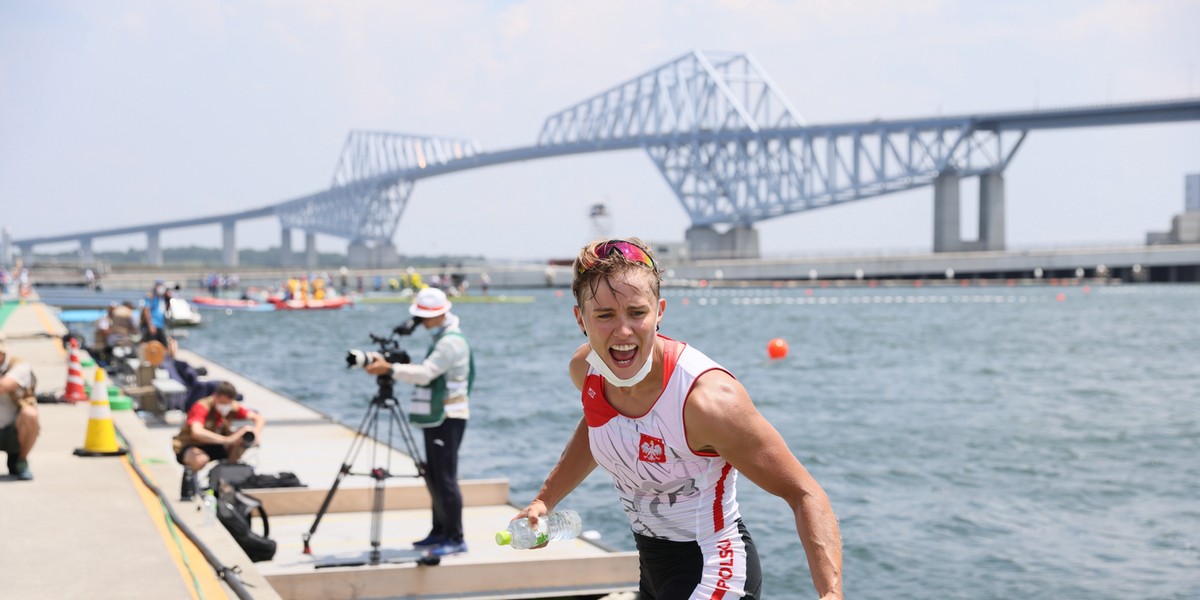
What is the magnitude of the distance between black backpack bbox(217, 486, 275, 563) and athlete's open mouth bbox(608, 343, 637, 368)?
21.1ft

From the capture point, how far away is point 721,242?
140m

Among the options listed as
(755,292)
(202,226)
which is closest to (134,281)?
(755,292)

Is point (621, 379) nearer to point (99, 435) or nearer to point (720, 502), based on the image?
point (720, 502)

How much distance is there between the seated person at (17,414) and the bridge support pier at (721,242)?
12786 centimetres

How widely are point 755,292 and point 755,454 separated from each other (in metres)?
115

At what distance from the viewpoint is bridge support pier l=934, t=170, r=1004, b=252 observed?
122938mm

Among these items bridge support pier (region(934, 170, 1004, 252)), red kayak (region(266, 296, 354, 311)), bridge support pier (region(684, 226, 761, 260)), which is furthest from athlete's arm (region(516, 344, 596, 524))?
bridge support pier (region(684, 226, 761, 260))

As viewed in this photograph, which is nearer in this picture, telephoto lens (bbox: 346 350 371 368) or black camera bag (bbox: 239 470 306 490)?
telephoto lens (bbox: 346 350 371 368)

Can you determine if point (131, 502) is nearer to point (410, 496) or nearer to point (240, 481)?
point (240, 481)

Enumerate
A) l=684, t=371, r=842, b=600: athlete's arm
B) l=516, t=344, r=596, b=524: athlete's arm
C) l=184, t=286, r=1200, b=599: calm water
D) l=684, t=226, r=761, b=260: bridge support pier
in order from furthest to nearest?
l=684, t=226, r=761, b=260: bridge support pier, l=184, t=286, r=1200, b=599: calm water, l=516, t=344, r=596, b=524: athlete's arm, l=684, t=371, r=842, b=600: athlete's arm

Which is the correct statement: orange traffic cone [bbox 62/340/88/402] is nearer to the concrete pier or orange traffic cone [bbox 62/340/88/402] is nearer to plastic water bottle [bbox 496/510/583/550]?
the concrete pier

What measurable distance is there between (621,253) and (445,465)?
5822 mm

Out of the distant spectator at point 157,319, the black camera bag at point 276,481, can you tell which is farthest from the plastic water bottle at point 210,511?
the distant spectator at point 157,319

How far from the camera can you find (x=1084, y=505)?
55.9 ft
